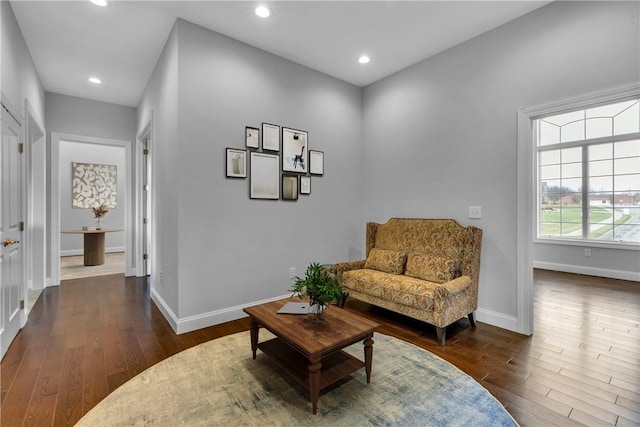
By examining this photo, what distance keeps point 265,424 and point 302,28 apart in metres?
3.37

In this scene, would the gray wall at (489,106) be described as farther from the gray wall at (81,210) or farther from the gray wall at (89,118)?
the gray wall at (81,210)

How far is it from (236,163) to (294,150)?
814 millimetres

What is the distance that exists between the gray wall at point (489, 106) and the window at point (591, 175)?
9.34ft

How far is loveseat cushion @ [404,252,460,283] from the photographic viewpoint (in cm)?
295

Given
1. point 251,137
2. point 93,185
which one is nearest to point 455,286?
point 251,137

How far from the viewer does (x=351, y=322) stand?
2.00m

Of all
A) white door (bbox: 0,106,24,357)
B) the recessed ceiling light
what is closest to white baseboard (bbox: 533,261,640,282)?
the recessed ceiling light

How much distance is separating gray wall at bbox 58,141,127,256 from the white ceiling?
402 cm

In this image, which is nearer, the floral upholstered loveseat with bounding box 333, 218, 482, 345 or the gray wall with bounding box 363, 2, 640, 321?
the gray wall with bounding box 363, 2, 640, 321

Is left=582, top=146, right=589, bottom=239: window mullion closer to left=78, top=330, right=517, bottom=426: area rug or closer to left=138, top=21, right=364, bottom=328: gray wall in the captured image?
left=138, top=21, right=364, bottom=328: gray wall

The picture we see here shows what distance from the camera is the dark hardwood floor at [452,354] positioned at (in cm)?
180

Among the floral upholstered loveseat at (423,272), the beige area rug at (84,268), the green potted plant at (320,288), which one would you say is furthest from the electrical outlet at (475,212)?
the beige area rug at (84,268)

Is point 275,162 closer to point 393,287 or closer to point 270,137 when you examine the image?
point 270,137

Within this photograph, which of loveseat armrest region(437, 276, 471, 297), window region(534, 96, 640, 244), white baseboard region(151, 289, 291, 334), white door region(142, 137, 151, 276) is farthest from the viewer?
window region(534, 96, 640, 244)
